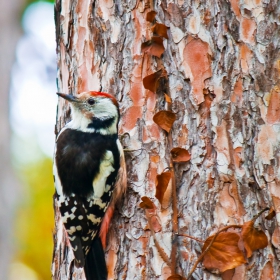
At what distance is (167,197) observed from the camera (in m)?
2.47

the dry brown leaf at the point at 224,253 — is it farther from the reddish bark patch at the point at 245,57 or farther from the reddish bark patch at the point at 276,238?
the reddish bark patch at the point at 245,57

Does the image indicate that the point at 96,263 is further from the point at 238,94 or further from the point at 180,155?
the point at 238,94

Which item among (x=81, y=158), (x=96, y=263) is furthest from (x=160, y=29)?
(x=96, y=263)

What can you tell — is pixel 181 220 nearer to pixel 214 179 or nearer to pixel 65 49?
pixel 214 179

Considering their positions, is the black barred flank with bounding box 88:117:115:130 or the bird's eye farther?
the black barred flank with bounding box 88:117:115:130

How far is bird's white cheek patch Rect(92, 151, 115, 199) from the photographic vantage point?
9.34 ft

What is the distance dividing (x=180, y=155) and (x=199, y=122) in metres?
0.20

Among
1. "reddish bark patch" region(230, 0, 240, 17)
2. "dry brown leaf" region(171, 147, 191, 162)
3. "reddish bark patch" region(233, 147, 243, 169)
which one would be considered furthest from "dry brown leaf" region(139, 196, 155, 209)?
"reddish bark patch" region(230, 0, 240, 17)

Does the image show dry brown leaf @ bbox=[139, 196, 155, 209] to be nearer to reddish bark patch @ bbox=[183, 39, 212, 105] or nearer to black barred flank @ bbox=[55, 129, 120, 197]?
black barred flank @ bbox=[55, 129, 120, 197]

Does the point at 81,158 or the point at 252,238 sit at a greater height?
the point at 81,158

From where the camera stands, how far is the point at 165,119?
2529mm

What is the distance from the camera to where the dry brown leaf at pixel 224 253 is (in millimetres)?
2279

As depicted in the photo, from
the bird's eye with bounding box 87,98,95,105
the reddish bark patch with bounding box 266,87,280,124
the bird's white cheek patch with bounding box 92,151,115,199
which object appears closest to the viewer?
the reddish bark patch with bounding box 266,87,280,124

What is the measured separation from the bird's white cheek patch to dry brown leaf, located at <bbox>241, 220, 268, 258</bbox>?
0.88 metres
